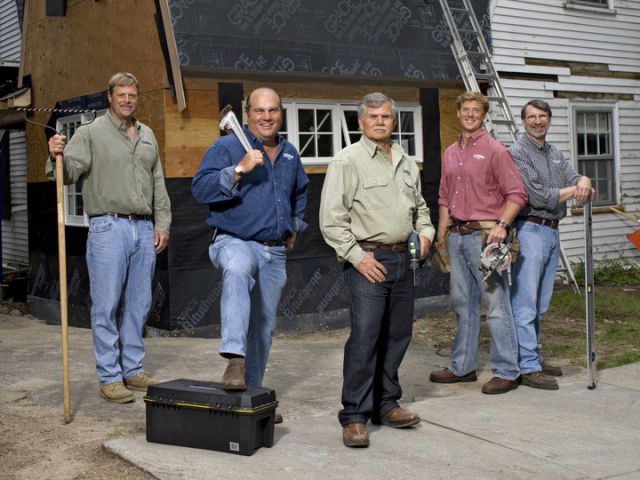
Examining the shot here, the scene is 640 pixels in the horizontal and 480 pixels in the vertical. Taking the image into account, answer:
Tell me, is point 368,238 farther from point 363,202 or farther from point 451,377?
point 451,377

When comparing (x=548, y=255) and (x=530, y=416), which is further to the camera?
(x=548, y=255)

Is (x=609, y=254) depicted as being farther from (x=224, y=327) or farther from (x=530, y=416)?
(x=224, y=327)

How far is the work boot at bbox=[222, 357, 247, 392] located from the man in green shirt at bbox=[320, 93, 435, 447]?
0.66 meters

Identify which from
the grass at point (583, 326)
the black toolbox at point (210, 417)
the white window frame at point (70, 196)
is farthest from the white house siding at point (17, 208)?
the black toolbox at point (210, 417)

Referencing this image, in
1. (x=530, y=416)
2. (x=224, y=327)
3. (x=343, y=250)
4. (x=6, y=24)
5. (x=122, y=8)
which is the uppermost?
(x=6, y=24)

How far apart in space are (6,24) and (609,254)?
11.0m

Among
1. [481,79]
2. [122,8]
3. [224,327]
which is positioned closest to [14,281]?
[122,8]

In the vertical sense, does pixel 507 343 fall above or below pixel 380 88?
below

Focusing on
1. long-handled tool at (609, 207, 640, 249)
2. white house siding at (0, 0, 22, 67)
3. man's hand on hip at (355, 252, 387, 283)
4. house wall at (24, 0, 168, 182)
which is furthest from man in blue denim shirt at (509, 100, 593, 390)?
white house siding at (0, 0, 22, 67)

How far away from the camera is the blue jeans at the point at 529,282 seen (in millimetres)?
7031

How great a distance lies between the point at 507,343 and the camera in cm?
693

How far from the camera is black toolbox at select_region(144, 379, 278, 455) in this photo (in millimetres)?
5023

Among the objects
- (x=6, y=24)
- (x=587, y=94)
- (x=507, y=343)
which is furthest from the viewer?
(x=6, y=24)

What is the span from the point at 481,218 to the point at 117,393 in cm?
288
